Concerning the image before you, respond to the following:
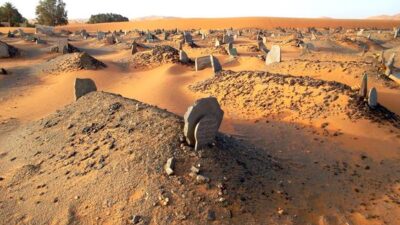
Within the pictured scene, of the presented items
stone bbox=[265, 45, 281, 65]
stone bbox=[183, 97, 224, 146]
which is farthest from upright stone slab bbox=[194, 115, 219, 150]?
stone bbox=[265, 45, 281, 65]

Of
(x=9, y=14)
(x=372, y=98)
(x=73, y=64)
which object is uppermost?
(x=9, y=14)

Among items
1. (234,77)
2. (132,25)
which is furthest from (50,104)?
(132,25)

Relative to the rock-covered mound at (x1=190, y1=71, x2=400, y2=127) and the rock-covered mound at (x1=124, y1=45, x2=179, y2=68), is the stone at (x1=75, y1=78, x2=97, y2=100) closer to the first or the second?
the rock-covered mound at (x1=190, y1=71, x2=400, y2=127)

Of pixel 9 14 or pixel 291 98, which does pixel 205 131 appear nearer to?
pixel 291 98

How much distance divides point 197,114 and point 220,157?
2.55 feet

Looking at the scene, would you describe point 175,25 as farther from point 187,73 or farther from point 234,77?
point 234,77

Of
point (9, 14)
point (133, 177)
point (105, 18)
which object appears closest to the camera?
point (133, 177)

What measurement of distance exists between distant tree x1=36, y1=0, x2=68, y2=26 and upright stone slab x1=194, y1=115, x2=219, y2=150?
4813 cm

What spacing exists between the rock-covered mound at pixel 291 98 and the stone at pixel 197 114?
381cm

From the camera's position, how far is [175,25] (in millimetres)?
51844

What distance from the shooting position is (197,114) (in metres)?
6.63

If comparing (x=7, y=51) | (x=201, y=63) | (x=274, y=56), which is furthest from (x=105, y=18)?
(x=274, y=56)

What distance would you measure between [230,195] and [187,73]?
10504mm

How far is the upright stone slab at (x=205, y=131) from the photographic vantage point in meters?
6.48
